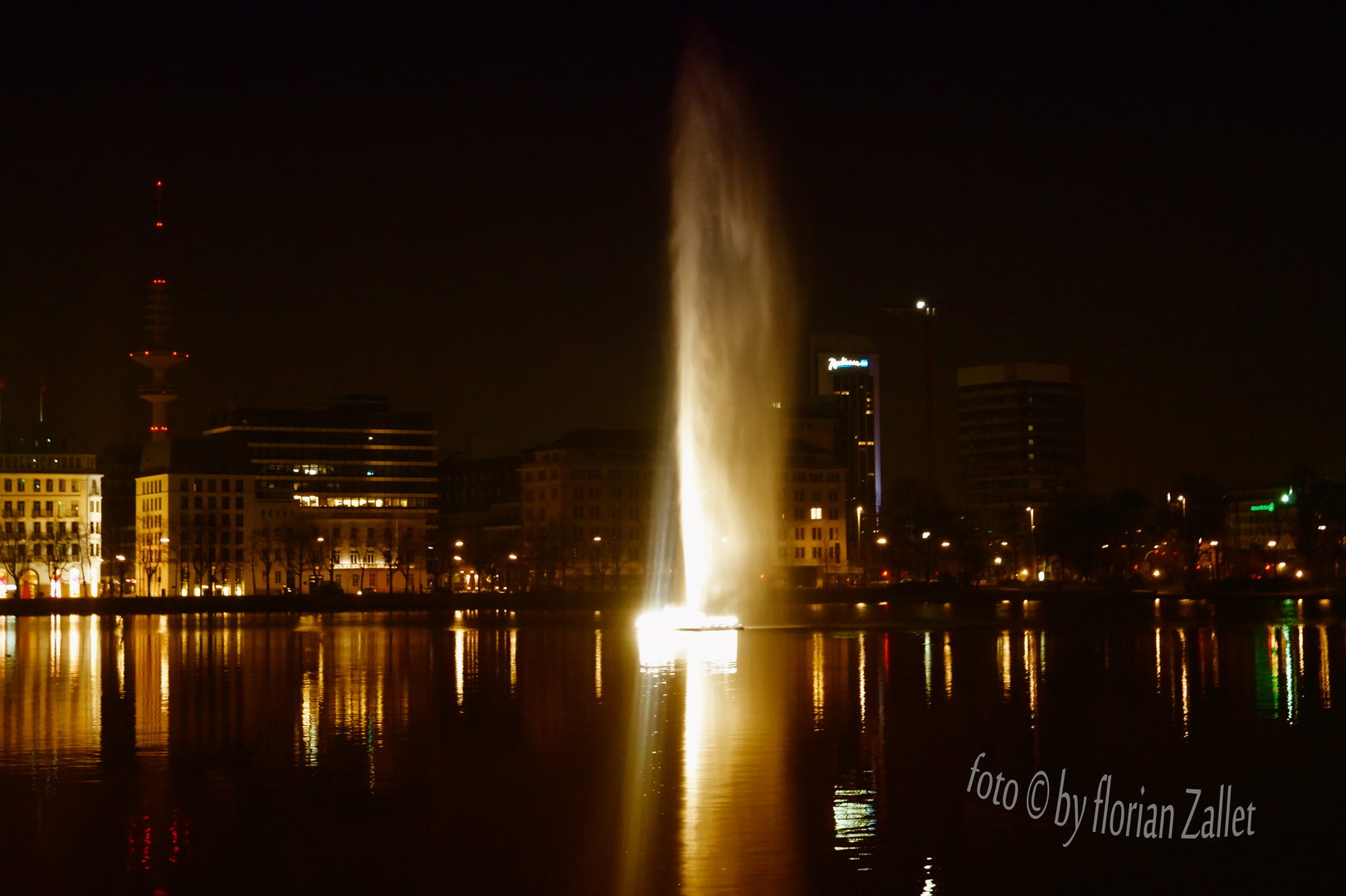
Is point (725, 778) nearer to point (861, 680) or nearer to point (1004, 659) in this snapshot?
point (861, 680)

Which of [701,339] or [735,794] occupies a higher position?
[701,339]

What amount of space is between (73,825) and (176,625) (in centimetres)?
7049

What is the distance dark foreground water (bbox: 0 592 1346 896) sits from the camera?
1747cm

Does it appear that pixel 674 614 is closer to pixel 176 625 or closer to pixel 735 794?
pixel 176 625

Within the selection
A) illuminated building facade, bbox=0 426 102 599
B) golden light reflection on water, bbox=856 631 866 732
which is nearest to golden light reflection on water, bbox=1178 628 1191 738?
golden light reflection on water, bbox=856 631 866 732

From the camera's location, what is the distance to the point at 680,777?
23.3m

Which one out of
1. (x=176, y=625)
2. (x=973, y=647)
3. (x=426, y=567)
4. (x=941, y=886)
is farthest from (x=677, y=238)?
(x=426, y=567)

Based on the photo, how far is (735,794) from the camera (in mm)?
21719

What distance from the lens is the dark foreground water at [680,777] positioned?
17.5 metres

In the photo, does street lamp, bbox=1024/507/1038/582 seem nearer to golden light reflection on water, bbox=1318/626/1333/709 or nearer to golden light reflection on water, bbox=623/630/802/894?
golden light reflection on water, bbox=1318/626/1333/709

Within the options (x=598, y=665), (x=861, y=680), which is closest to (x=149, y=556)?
(x=598, y=665)

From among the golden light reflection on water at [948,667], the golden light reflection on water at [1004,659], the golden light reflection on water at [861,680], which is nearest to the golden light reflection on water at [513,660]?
the golden light reflection on water at [861,680]

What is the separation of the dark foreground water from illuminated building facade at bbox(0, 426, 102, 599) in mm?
131713

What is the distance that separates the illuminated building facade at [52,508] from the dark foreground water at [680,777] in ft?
432
